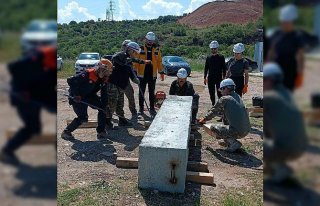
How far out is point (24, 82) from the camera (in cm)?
98

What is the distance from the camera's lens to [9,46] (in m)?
0.93

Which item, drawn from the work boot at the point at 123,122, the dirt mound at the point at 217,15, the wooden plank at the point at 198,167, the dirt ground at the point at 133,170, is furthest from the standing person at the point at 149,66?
the dirt mound at the point at 217,15

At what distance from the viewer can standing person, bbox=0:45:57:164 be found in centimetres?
97

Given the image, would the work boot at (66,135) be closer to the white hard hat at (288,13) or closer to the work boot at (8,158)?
the work boot at (8,158)

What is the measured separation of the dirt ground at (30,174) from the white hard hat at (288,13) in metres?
0.61

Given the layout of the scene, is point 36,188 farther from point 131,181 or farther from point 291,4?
point 131,181

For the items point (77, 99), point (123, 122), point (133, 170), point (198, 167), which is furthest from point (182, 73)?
point (133, 170)

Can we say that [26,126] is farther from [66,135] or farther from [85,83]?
[66,135]

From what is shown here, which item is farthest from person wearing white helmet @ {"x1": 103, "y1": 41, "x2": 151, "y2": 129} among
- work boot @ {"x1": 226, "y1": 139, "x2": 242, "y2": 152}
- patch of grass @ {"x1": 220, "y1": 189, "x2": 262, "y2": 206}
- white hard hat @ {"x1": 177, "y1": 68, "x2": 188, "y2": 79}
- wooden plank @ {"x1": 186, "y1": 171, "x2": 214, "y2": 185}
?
patch of grass @ {"x1": 220, "y1": 189, "x2": 262, "y2": 206}

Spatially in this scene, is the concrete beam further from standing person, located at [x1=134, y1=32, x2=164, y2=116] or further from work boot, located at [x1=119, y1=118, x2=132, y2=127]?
standing person, located at [x1=134, y1=32, x2=164, y2=116]

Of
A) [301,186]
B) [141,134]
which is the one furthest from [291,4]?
[141,134]

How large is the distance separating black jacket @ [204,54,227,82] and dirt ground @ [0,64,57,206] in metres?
7.30

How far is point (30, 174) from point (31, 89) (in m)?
0.23

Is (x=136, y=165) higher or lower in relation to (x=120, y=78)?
lower
